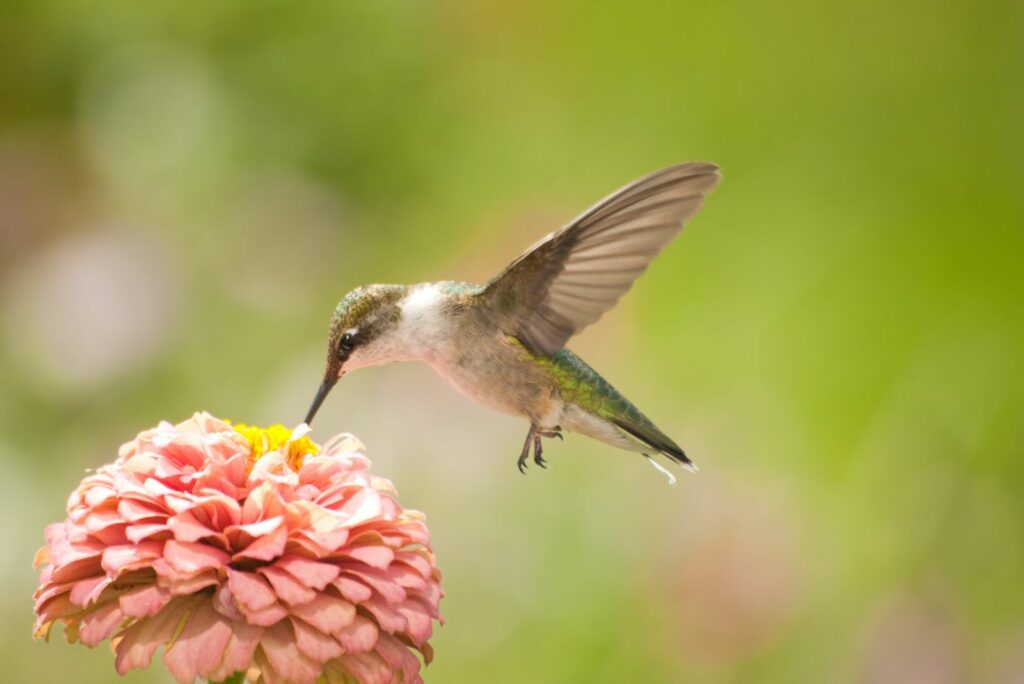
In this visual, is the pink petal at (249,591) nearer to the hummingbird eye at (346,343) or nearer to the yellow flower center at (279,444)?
the yellow flower center at (279,444)

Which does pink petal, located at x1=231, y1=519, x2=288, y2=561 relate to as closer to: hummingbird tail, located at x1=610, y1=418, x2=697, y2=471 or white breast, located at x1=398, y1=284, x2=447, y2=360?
white breast, located at x1=398, y1=284, x2=447, y2=360

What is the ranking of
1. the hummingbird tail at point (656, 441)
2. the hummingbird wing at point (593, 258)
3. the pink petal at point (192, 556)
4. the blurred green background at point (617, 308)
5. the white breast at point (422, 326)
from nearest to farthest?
the pink petal at point (192, 556)
the hummingbird wing at point (593, 258)
the white breast at point (422, 326)
the hummingbird tail at point (656, 441)
the blurred green background at point (617, 308)

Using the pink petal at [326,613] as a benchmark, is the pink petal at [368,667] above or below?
below

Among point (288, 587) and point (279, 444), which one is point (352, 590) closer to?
point (288, 587)

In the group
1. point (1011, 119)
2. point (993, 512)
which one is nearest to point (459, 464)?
point (993, 512)

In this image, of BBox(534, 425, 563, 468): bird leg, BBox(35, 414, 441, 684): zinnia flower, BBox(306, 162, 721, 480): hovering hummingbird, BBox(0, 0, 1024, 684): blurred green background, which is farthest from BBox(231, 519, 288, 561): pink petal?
BBox(0, 0, 1024, 684): blurred green background

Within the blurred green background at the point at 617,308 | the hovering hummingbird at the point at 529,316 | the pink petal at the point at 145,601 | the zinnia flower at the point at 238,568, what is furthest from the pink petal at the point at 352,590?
the blurred green background at the point at 617,308

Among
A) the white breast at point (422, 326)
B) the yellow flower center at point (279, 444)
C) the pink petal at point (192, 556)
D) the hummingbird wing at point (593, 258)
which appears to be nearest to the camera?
the pink petal at point (192, 556)
